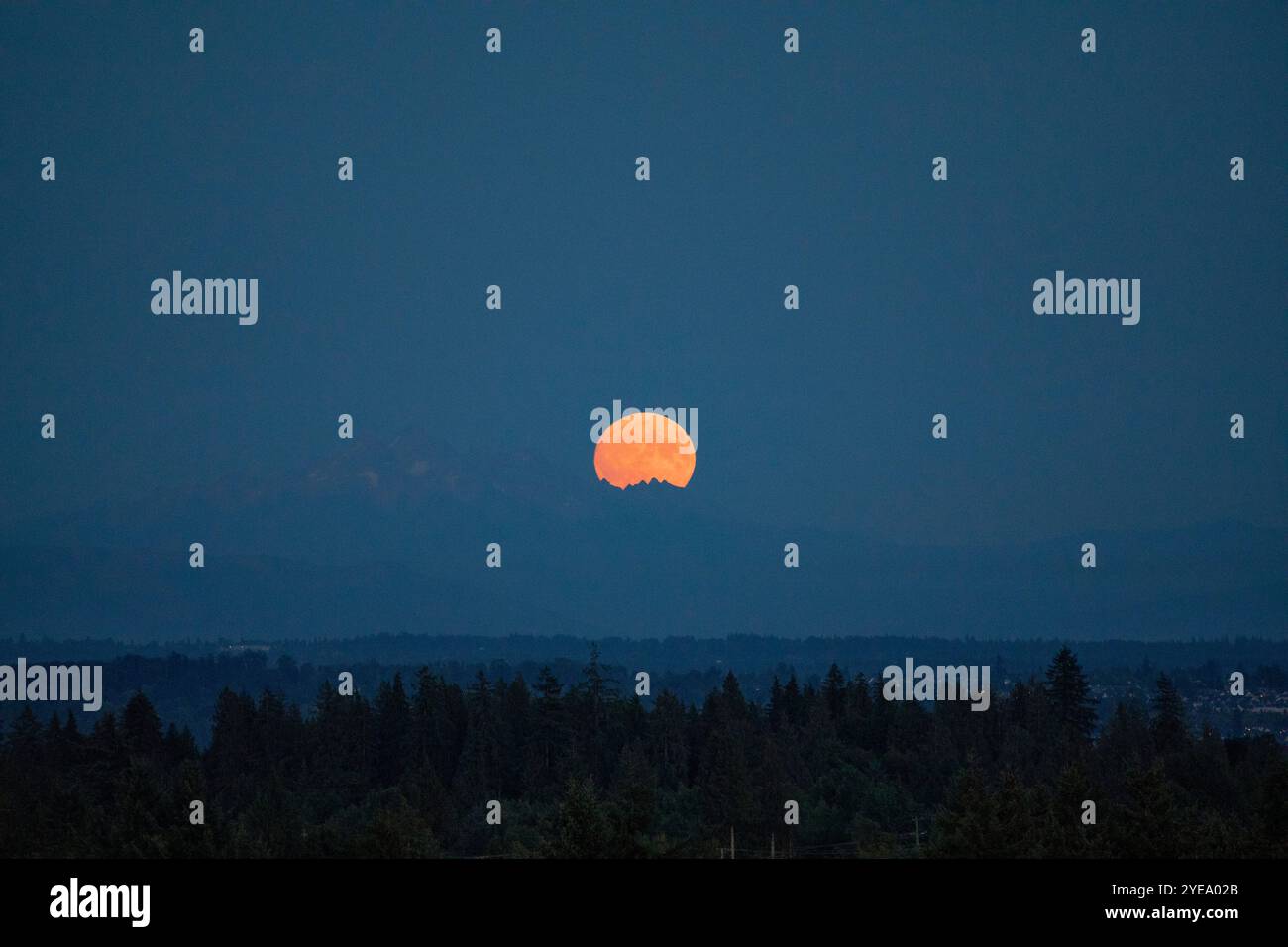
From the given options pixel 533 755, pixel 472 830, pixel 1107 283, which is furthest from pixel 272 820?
pixel 1107 283

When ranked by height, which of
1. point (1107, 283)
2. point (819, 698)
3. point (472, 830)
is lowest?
point (472, 830)

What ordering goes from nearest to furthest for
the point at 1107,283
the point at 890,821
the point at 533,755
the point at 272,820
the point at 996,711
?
1. the point at 1107,283
2. the point at 272,820
3. the point at 890,821
4. the point at 533,755
5. the point at 996,711

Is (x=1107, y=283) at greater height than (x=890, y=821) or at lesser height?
greater
